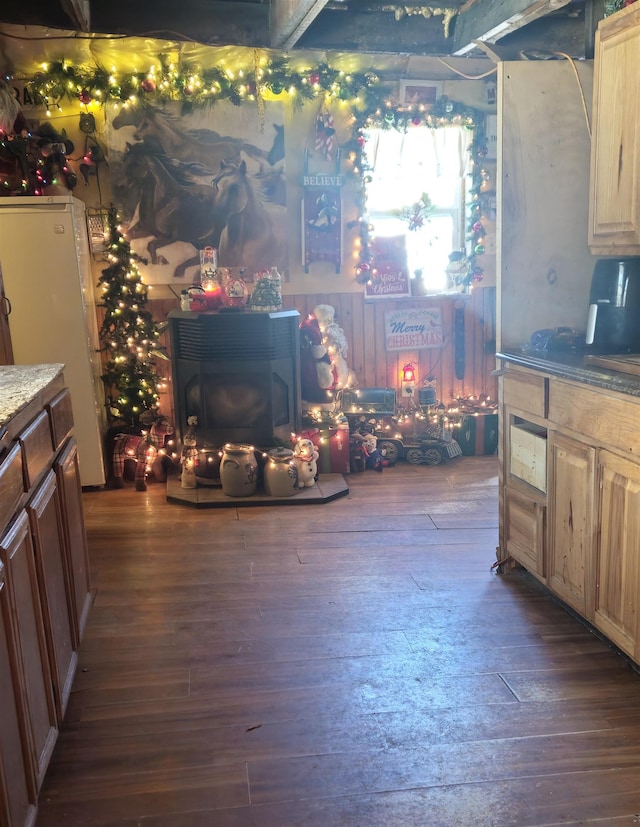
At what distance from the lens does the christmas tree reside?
15.4 ft

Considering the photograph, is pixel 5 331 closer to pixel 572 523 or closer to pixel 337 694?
pixel 337 694

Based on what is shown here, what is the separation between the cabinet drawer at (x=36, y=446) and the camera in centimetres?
184

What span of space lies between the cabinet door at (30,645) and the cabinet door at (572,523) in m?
1.75

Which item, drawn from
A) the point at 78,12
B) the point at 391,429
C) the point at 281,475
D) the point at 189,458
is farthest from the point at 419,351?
the point at 78,12

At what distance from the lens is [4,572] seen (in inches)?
60.4

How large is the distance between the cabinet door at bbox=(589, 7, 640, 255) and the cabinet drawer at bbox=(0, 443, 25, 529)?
214cm

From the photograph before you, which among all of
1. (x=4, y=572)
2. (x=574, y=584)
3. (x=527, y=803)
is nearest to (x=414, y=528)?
(x=574, y=584)

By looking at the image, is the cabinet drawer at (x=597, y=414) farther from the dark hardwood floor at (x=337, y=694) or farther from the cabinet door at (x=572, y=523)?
the dark hardwood floor at (x=337, y=694)

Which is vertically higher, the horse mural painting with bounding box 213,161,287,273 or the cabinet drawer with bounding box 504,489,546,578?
the horse mural painting with bounding box 213,161,287,273

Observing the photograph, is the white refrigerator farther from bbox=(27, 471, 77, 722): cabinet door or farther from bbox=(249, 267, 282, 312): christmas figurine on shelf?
bbox=(27, 471, 77, 722): cabinet door

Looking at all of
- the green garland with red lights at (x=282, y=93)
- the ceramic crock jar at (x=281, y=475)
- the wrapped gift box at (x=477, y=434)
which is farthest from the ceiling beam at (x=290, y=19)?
the wrapped gift box at (x=477, y=434)

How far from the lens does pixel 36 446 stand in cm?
196

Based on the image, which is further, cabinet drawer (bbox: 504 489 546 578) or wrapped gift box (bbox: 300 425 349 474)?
wrapped gift box (bbox: 300 425 349 474)

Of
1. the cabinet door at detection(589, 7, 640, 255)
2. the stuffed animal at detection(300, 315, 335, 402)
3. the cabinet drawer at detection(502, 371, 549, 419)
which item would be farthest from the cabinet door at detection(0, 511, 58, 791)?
the stuffed animal at detection(300, 315, 335, 402)
